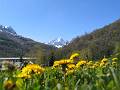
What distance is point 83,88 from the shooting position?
1411mm

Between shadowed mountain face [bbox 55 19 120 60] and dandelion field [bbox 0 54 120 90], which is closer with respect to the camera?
dandelion field [bbox 0 54 120 90]

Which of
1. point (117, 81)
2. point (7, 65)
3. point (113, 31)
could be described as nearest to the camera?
point (117, 81)

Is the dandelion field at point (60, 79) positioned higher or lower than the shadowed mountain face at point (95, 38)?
lower

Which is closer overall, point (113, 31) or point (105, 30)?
point (113, 31)

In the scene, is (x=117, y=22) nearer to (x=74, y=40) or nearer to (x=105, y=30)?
Answer: (x=105, y=30)

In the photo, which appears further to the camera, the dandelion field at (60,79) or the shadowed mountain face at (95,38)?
the shadowed mountain face at (95,38)

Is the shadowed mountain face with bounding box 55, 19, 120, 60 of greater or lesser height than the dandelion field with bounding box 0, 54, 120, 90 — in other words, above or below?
above

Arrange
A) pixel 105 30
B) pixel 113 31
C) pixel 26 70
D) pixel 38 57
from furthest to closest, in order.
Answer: pixel 105 30, pixel 113 31, pixel 38 57, pixel 26 70

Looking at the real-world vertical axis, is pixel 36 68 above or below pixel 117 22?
below

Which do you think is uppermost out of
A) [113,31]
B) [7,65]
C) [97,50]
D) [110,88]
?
[113,31]

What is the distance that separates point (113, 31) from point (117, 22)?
1063 centimetres

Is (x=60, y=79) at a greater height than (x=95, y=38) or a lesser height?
lesser

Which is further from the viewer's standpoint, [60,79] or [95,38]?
[95,38]

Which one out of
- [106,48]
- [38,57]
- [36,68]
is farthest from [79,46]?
[36,68]
